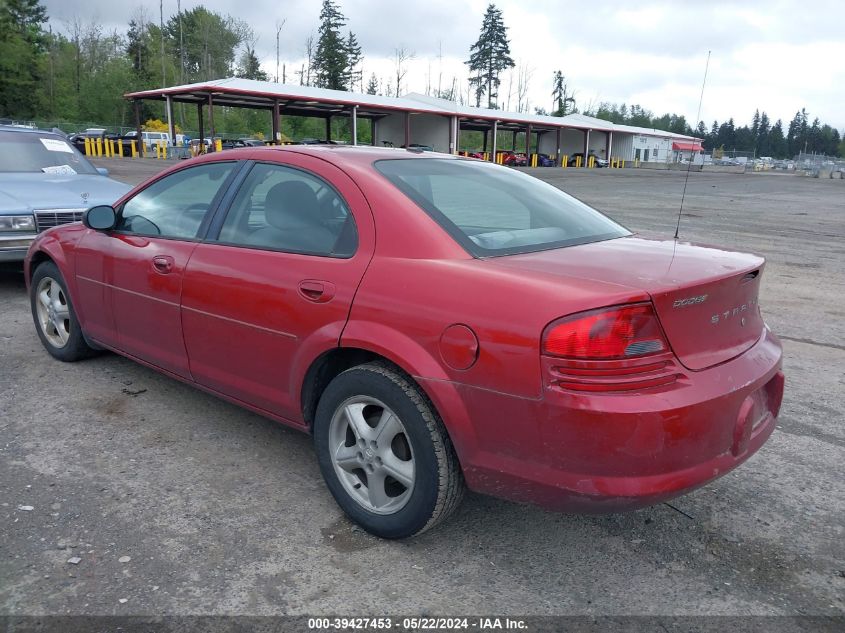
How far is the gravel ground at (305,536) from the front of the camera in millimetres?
2453

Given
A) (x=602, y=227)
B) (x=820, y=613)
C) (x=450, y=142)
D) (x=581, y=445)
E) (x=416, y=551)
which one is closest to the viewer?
(x=581, y=445)

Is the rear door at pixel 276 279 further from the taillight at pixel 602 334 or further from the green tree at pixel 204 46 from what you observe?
the green tree at pixel 204 46

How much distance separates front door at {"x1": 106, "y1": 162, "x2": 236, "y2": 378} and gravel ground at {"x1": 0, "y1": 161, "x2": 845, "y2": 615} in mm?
456

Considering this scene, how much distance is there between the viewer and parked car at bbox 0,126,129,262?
255 inches

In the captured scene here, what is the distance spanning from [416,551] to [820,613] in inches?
56.6

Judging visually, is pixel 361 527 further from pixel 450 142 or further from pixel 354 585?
pixel 450 142

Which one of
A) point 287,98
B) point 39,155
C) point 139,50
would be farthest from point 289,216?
point 139,50

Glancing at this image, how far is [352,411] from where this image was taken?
2.83 metres

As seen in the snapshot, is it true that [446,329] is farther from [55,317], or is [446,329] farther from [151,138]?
[151,138]

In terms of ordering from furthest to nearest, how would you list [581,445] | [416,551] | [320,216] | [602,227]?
[602,227]
[320,216]
[416,551]
[581,445]

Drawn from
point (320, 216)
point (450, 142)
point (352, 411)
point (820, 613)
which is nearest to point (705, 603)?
point (820, 613)

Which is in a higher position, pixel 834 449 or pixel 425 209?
pixel 425 209

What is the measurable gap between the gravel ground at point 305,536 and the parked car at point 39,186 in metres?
2.84

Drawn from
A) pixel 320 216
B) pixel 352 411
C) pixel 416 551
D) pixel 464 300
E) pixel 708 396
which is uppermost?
pixel 320 216
